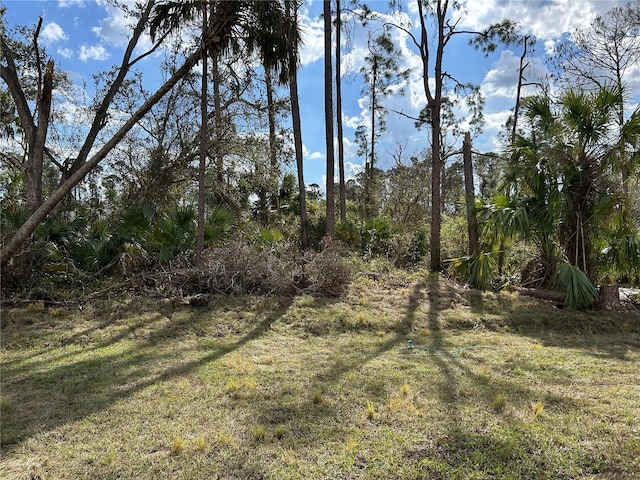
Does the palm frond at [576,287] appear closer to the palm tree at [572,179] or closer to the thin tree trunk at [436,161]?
the palm tree at [572,179]

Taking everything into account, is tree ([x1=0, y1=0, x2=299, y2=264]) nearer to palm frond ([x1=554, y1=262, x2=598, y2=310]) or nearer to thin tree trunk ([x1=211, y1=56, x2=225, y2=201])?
thin tree trunk ([x1=211, y1=56, x2=225, y2=201])

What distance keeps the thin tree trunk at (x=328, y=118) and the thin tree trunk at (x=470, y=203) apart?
3369 mm

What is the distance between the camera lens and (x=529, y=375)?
12.9 ft

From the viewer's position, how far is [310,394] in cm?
350

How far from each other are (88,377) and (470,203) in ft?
24.2

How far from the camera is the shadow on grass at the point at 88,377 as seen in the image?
10.2 ft

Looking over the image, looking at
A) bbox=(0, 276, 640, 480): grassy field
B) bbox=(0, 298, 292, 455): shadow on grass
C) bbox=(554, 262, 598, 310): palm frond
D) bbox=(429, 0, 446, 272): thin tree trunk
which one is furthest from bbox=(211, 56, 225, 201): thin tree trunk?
bbox=(554, 262, 598, 310): palm frond

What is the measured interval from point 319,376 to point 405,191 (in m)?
16.8

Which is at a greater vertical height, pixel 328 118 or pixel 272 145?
pixel 328 118

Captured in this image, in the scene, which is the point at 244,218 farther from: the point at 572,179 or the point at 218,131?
the point at 572,179

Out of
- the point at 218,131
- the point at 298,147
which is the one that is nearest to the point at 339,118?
the point at 298,147

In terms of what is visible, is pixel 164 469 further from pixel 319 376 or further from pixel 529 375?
pixel 529 375

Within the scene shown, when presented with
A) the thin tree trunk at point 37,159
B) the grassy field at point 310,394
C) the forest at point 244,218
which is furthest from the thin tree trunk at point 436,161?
the thin tree trunk at point 37,159

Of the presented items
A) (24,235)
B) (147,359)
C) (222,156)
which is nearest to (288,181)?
(222,156)
